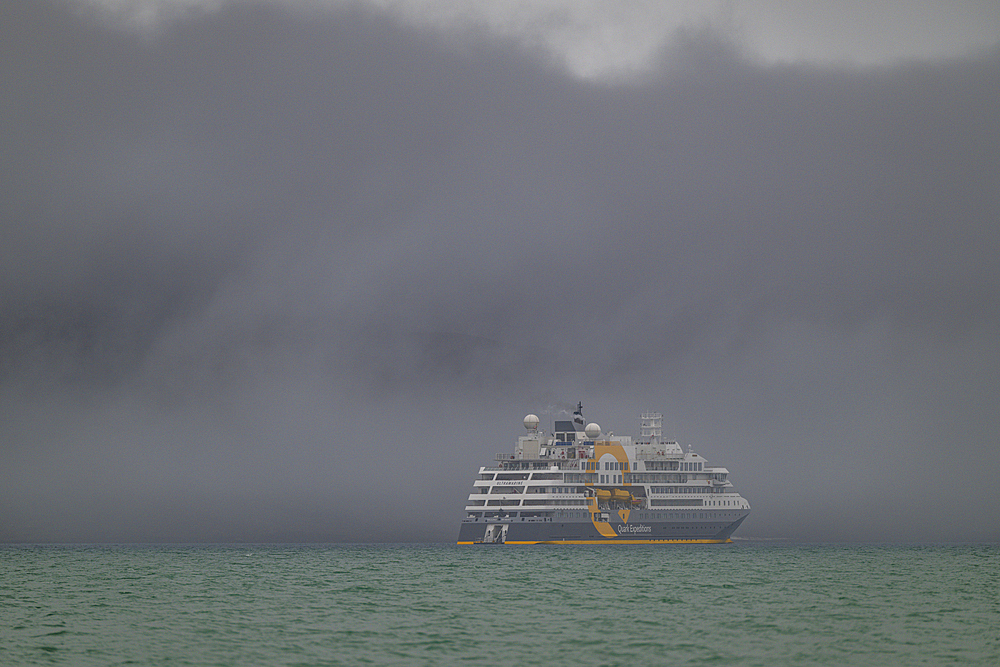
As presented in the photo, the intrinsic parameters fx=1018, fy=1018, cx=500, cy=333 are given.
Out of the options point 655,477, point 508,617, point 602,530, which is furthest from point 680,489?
point 508,617

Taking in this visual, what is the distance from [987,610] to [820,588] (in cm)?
1559

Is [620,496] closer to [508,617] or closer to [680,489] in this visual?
[680,489]

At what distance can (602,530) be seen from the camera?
13312 centimetres

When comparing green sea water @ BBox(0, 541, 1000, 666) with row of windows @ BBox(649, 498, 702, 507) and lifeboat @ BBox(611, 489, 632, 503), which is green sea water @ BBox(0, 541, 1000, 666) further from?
row of windows @ BBox(649, 498, 702, 507)

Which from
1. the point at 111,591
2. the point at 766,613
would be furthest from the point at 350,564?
the point at 766,613

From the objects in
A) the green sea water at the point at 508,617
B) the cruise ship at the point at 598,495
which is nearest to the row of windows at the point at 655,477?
the cruise ship at the point at 598,495

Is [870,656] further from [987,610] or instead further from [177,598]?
[177,598]

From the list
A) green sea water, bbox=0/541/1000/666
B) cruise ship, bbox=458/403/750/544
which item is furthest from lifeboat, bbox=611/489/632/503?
green sea water, bbox=0/541/1000/666

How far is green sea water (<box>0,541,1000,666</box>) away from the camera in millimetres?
39688

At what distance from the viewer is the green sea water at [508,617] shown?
39688 mm

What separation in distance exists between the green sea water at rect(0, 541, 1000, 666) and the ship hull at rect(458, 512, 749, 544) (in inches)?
1541

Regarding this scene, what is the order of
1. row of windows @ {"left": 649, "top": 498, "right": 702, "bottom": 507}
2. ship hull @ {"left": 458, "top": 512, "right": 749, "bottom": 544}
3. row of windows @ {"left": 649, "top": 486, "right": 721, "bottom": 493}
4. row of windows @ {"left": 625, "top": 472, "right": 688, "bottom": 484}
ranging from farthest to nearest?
row of windows @ {"left": 625, "top": 472, "right": 688, "bottom": 484} < row of windows @ {"left": 649, "top": 486, "right": 721, "bottom": 493} < row of windows @ {"left": 649, "top": 498, "right": 702, "bottom": 507} < ship hull @ {"left": 458, "top": 512, "right": 749, "bottom": 544}

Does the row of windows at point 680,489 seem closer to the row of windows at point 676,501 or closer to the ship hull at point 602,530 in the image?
the row of windows at point 676,501

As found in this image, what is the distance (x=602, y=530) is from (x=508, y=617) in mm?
82540
